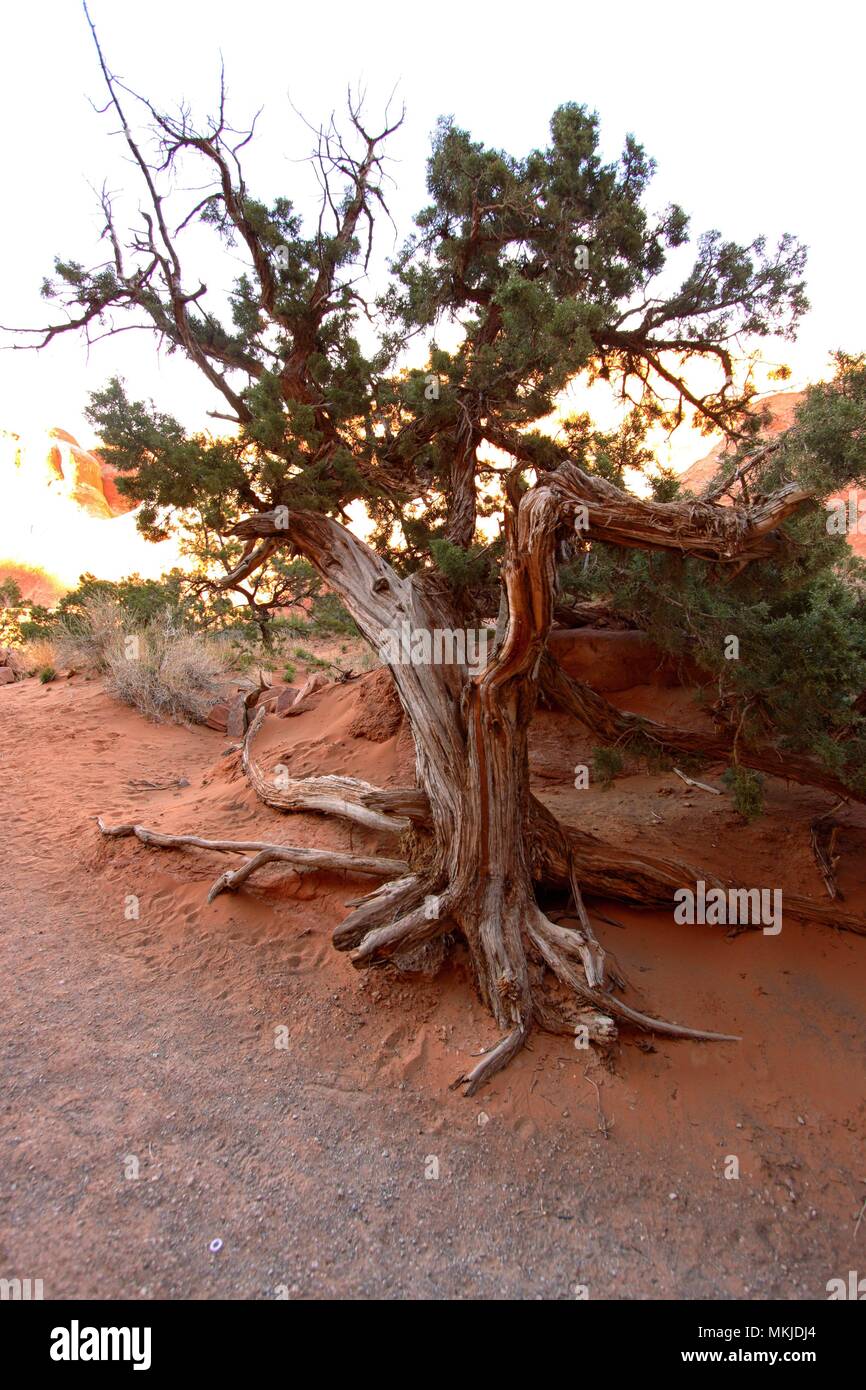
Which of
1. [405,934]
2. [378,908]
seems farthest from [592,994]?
[378,908]

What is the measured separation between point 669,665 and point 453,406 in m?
4.16

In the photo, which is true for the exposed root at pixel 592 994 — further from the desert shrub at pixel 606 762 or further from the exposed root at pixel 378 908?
the desert shrub at pixel 606 762

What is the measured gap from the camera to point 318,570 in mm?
5953

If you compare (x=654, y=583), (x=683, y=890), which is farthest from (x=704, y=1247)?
(x=654, y=583)

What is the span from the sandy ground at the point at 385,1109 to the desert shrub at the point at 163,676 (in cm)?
499

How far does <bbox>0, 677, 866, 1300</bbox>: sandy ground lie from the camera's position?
2719mm

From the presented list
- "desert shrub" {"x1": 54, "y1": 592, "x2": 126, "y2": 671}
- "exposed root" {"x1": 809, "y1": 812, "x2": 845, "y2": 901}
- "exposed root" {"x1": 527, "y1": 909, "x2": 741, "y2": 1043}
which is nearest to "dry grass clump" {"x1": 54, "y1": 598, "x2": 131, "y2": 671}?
"desert shrub" {"x1": 54, "y1": 592, "x2": 126, "y2": 671}

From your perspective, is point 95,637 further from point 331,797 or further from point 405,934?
point 405,934

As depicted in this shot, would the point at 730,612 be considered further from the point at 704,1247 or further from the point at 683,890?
the point at 704,1247

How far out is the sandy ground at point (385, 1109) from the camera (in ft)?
8.92

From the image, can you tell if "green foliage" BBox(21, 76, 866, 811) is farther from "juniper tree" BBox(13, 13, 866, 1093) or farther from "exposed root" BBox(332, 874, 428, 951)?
"exposed root" BBox(332, 874, 428, 951)

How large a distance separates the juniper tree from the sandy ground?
34 cm

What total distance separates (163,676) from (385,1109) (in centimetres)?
881

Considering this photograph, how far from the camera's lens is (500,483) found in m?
6.84
